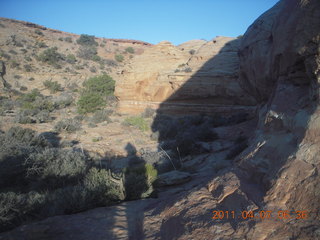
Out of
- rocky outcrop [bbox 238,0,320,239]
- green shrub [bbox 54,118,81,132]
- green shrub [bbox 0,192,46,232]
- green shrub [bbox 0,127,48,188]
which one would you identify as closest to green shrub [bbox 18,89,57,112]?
green shrub [bbox 54,118,81,132]

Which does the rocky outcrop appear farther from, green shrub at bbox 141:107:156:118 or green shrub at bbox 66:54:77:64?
green shrub at bbox 66:54:77:64

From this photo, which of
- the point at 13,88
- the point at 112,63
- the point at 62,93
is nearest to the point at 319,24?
the point at 62,93

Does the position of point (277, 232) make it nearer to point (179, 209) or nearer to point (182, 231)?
point (182, 231)

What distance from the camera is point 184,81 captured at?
1484cm

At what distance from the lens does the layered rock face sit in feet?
44.7

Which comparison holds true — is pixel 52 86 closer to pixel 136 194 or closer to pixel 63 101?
pixel 63 101

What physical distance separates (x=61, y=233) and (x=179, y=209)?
152cm

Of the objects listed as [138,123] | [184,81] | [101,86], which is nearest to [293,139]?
[138,123]

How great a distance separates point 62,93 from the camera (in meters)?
21.2

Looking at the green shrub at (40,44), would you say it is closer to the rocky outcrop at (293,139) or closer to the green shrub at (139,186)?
the green shrub at (139,186)
